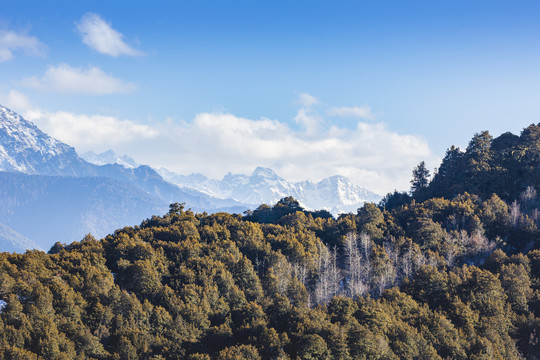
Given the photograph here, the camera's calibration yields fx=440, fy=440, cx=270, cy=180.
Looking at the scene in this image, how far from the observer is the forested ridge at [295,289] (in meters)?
47.6

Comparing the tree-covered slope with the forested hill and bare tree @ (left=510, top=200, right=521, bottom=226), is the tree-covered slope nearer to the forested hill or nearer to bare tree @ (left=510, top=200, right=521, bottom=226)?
bare tree @ (left=510, top=200, right=521, bottom=226)

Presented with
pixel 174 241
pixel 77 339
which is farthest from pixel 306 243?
pixel 77 339

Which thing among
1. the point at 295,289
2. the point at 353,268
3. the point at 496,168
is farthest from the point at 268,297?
the point at 496,168

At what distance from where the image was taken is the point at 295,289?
6425 centimetres

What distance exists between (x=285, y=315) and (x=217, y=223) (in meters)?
36.5

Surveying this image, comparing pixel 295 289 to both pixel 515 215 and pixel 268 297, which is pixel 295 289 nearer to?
pixel 268 297

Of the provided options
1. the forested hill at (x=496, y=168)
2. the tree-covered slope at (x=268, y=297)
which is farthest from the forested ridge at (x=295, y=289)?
the forested hill at (x=496, y=168)

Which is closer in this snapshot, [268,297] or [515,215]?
[268,297]

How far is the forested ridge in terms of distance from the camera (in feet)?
156

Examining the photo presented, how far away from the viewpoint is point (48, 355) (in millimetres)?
43625

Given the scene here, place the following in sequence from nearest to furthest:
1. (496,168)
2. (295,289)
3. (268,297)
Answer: (295,289)
(268,297)
(496,168)

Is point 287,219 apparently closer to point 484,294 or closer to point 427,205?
point 427,205

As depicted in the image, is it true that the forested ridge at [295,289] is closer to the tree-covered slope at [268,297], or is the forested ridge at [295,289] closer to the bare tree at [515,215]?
the tree-covered slope at [268,297]

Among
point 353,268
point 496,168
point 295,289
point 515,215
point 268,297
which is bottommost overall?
point 268,297
